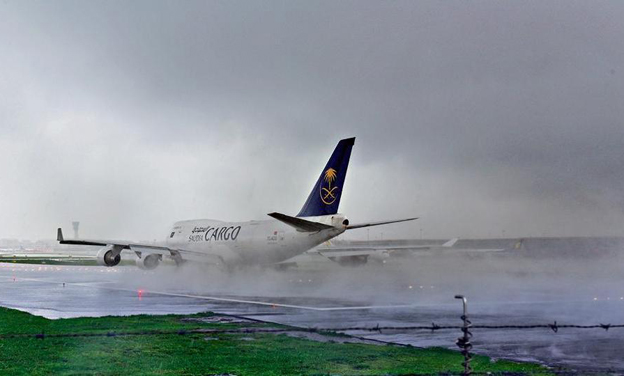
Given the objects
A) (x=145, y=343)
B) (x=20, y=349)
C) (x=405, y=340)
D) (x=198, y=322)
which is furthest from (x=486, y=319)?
(x=20, y=349)

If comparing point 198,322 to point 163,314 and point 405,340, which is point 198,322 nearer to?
point 163,314

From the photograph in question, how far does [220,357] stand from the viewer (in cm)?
1731

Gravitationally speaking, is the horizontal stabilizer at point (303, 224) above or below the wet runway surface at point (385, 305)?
above

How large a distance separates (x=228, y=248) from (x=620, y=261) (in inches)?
2059

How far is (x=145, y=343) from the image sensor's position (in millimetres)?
19672

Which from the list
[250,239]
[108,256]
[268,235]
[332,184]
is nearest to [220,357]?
[332,184]

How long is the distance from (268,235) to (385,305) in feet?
54.1

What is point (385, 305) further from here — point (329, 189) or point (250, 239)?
point (250, 239)

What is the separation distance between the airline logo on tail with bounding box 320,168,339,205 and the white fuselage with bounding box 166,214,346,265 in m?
1.25

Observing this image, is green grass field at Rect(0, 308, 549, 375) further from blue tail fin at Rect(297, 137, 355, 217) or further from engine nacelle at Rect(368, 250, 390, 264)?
engine nacelle at Rect(368, 250, 390, 264)

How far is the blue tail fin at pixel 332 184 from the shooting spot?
44.0 metres

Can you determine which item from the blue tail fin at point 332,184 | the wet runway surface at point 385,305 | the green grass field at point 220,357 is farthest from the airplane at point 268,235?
the green grass field at point 220,357

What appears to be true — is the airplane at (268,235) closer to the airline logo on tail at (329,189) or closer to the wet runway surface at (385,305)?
the airline logo on tail at (329,189)

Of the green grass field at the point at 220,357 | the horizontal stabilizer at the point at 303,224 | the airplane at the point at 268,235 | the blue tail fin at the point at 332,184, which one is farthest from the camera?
the blue tail fin at the point at 332,184
